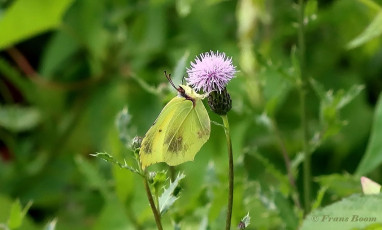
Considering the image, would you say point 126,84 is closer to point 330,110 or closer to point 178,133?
point 330,110

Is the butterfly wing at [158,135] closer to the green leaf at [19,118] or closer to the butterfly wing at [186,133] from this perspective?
the butterfly wing at [186,133]

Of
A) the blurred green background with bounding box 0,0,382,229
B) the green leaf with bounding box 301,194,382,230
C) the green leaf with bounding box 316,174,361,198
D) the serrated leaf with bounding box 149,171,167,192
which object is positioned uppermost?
the blurred green background with bounding box 0,0,382,229

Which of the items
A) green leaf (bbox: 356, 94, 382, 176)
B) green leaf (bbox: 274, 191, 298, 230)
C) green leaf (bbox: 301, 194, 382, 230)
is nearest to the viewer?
green leaf (bbox: 301, 194, 382, 230)

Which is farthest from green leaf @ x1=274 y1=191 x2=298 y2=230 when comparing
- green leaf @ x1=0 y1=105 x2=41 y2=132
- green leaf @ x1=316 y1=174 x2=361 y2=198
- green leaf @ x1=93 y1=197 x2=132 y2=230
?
green leaf @ x1=0 y1=105 x2=41 y2=132

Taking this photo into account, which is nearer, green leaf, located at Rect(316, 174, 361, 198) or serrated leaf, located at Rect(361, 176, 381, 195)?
serrated leaf, located at Rect(361, 176, 381, 195)

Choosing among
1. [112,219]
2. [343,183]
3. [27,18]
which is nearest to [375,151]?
[343,183]

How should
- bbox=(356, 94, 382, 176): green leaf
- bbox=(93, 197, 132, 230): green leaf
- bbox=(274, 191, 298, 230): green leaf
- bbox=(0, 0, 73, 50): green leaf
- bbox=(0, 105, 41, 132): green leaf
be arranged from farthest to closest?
bbox=(0, 105, 41, 132): green leaf → bbox=(0, 0, 73, 50): green leaf → bbox=(93, 197, 132, 230): green leaf → bbox=(356, 94, 382, 176): green leaf → bbox=(274, 191, 298, 230): green leaf

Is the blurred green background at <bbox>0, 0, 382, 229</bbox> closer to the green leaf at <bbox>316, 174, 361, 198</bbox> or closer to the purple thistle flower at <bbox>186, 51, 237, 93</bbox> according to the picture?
the green leaf at <bbox>316, 174, 361, 198</bbox>
